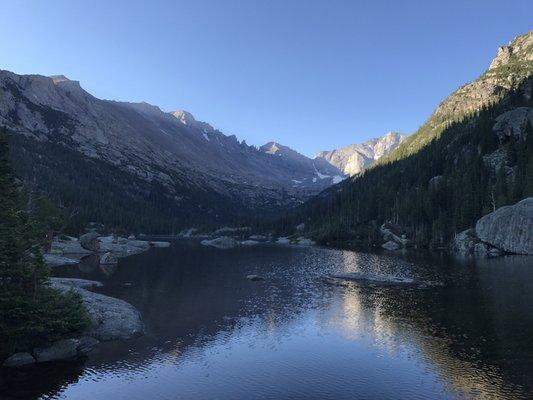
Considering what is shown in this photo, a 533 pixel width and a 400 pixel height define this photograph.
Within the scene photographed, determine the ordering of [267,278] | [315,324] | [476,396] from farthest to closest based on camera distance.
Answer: [267,278], [315,324], [476,396]

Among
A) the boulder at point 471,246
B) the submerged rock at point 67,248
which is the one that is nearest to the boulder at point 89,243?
the submerged rock at point 67,248

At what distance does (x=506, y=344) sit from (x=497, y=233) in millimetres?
102280

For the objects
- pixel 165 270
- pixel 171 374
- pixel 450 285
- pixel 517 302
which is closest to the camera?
pixel 171 374

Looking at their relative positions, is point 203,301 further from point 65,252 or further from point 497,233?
point 497,233

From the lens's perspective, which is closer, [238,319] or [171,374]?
[171,374]

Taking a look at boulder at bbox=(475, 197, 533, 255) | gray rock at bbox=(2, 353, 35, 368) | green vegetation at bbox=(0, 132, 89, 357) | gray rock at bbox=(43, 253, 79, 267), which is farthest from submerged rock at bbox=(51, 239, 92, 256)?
boulder at bbox=(475, 197, 533, 255)

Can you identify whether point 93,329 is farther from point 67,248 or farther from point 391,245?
point 391,245

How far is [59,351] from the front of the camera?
141ft

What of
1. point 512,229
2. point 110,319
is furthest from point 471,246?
point 110,319

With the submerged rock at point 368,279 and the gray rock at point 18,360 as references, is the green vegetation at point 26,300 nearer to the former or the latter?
the gray rock at point 18,360

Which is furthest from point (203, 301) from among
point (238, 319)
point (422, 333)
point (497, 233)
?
point (497, 233)

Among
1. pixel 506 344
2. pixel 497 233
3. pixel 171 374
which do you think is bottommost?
pixel 171 374

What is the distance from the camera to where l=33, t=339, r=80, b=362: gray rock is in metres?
42.0

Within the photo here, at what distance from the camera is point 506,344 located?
1817 inches
